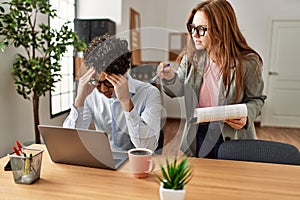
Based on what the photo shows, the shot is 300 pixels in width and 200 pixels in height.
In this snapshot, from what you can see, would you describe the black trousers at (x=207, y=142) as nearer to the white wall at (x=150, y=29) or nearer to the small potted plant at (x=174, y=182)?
the white wall at (x=150, y=29)

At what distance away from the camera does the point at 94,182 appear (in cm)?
94

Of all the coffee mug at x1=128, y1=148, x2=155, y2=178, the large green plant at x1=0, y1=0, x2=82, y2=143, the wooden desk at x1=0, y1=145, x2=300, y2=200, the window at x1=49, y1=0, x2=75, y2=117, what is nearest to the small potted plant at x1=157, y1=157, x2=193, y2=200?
the wooden desk at x1=0, y1=145, x2=300, y2=200

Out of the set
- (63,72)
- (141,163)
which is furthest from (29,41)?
(141,163)

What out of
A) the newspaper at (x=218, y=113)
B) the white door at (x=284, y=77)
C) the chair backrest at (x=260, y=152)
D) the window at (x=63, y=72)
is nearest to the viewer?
the newspaper at (x=218, y=113)

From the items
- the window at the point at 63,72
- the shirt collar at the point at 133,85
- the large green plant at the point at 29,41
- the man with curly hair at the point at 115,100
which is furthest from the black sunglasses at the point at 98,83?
the window at the point at 63,72

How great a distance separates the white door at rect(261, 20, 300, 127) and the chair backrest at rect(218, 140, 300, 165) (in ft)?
14.5

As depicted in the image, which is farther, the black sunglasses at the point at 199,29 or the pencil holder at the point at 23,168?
the black sunglasses at the point at 199,29

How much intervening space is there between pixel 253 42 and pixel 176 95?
14.5 feet

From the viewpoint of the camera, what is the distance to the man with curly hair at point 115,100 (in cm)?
109

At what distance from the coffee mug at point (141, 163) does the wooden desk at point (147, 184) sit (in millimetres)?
23

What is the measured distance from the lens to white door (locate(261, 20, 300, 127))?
523 centimetres

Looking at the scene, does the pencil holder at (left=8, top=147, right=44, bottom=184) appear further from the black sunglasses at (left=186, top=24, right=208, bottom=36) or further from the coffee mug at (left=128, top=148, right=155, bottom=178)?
the black sunglasses at (left=186, top=24, right=208, bottom=36)

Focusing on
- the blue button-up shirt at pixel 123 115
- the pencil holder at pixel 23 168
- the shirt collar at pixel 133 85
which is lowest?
the pencil holder at pixel 23 168

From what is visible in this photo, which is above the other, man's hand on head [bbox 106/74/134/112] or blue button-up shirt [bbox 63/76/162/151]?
man's hand on head [bbox 106/74/134/112]
